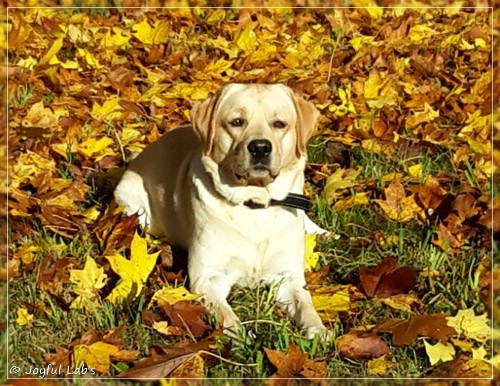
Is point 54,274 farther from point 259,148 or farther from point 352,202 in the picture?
point 352,202

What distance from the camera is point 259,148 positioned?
161 inches

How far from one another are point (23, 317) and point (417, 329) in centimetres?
168

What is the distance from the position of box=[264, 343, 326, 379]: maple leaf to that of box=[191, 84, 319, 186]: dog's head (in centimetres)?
97

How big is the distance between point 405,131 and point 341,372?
242cm

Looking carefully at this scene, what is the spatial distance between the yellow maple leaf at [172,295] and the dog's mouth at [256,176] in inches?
22.4

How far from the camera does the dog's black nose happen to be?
4082 mm

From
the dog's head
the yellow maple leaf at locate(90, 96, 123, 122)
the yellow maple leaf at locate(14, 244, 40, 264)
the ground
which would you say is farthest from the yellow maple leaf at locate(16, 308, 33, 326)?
the yellow maple leaf at locate(90, 96, 123, 122)

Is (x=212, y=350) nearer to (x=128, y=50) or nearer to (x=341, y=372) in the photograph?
(x=341, y=372)

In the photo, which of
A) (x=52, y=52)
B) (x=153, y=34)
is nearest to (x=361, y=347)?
(x=52, y=52)

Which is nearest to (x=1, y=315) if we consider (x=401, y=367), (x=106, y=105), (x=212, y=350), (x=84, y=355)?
(x=84, y=355)

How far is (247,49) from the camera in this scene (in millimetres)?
6734

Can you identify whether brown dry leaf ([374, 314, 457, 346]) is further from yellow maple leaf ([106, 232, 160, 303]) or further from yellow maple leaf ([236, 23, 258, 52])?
yellow maple leaf ([236, 23, 258, 52])

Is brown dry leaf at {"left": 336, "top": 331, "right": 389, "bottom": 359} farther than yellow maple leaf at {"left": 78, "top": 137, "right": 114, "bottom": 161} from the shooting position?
No

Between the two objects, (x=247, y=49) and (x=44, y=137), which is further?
(x=247, y=49)
